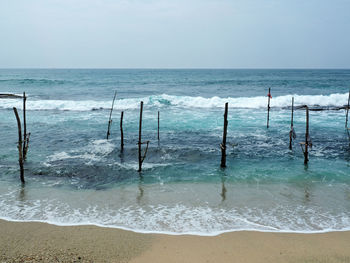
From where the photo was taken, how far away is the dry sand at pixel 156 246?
18.6ft

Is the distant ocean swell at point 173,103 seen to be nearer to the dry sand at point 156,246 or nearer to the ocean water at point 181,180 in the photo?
the ocean water at point 181,180

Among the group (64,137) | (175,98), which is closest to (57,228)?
(64,137)

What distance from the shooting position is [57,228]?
675cm

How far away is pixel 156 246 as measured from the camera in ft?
19.8

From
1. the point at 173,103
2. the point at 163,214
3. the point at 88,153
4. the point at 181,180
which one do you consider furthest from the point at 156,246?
the point at 173,103

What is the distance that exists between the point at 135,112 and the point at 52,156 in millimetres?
14059

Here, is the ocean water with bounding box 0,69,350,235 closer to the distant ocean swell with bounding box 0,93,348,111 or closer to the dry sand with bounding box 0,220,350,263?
the dry sand with bounding box 0,220,350,263

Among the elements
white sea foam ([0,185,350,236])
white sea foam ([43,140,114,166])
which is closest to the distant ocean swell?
white sea foam ([43,140,114,166])

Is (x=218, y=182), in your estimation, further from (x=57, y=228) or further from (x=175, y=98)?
(x=175, y=98)

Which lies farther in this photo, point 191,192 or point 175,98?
point 175,98

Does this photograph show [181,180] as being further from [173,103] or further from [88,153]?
[173,103]

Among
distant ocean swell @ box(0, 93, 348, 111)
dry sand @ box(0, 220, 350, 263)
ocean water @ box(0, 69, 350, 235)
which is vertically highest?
distant ocean swell @ box(0, 93, 348, 111)

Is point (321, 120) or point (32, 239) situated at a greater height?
point (321, 120)

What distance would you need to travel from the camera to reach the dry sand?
566 centimetres
